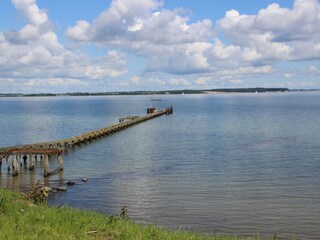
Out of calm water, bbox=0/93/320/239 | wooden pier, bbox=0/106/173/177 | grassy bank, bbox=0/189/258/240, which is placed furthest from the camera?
wooden pier, bbox=0/106/173/177

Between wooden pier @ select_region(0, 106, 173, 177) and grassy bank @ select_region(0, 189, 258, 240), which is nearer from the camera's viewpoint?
grassy bank @ select_region(0, 189, 258, 240)

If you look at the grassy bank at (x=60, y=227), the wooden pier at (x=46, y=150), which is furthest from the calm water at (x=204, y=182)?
the grassy bank at (x=60, y=227)

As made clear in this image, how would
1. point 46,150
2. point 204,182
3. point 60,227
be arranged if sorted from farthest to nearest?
point 46,150 < point 204,182 < point 60,227

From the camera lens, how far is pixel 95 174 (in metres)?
36.7

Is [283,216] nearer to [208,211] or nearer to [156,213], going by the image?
[208,211]

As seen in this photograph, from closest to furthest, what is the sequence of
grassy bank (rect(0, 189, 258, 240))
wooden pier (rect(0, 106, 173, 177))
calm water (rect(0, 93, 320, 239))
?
grassy bank (rect(0, 189, 258, 240)) → calm water (rect(0, 93, 320, 239)) → wooden pier (rect(0, 106, 173, 177))

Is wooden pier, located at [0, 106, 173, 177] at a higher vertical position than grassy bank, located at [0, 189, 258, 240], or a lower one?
lower

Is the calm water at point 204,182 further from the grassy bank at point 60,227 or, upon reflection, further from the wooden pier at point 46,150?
the grassy bank at point 60,227

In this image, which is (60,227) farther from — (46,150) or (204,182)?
(46,150)

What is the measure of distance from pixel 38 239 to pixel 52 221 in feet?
7.06

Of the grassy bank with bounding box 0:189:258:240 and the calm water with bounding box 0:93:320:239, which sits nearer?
the grassy bank with bounding box 0:189:258:240

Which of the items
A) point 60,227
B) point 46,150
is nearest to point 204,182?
point 46,150

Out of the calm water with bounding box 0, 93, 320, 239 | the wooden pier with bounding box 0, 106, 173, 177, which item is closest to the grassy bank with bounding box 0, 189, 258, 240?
the calm water with bounding box 0, 93, 320, 239

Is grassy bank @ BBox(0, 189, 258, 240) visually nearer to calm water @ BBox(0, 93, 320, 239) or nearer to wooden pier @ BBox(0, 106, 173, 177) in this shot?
calm water @ BBox(0, 93, 320, 239)
